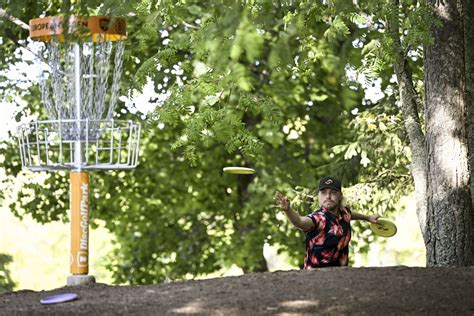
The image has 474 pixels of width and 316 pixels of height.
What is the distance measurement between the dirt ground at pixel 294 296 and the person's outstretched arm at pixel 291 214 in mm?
444

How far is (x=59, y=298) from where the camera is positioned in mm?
6738

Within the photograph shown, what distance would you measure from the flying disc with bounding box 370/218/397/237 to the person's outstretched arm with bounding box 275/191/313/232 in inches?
45.5

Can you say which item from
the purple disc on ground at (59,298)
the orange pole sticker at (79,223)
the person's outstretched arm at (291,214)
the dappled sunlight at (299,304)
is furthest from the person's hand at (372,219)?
the purple disc on ground at (59,298)

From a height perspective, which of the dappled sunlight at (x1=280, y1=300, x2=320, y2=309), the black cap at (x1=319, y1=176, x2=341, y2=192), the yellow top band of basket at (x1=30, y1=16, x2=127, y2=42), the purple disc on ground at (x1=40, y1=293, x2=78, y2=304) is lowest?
the dappled sunlight at (x1=280, y1=300, x2=320, y2=309)

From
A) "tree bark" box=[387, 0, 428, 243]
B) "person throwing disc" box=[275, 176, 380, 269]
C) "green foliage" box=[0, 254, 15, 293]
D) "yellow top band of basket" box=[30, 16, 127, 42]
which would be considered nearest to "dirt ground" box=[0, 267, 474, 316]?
"person throwing disc" box=[275, 176, 380, 269]

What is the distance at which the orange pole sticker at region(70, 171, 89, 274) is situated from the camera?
815 cm

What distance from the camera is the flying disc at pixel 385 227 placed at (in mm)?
8692

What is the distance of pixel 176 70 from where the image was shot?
1791cm

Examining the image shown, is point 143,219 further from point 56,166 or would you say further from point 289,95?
point 56,166

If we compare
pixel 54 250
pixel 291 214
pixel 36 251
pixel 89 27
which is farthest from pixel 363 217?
pixel 36 251

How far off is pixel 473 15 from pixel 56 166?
12.9 ft

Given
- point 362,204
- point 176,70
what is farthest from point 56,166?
point 176,70

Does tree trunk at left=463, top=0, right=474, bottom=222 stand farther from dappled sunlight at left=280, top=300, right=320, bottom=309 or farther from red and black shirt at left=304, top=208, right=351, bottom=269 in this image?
dappled sunlight at left=280, top=300, right=320, bottom=309

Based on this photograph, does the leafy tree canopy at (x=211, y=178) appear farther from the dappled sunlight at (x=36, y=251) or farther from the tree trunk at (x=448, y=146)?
the dappled sunlight at (x=36, y=251)
